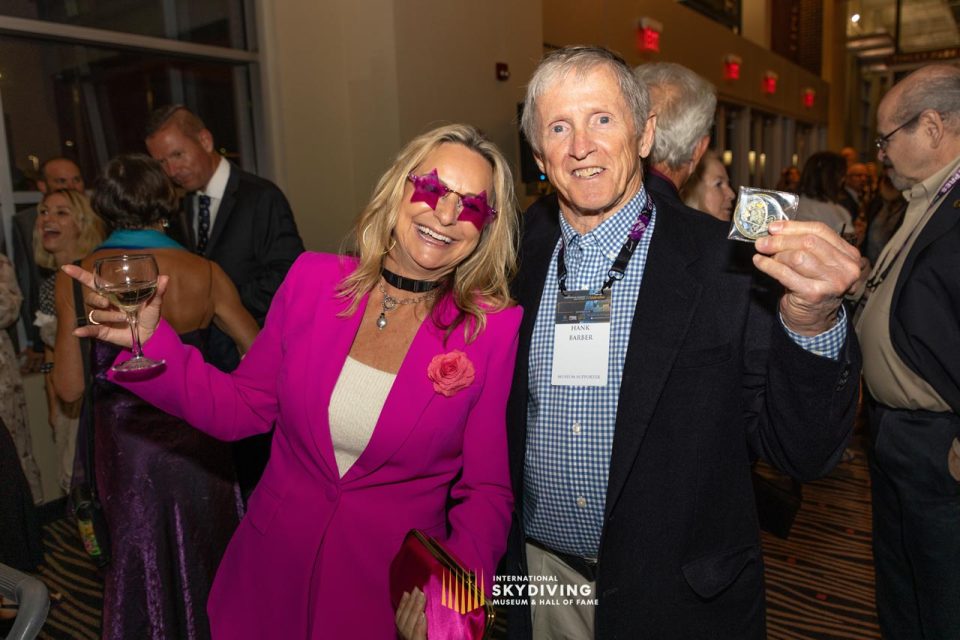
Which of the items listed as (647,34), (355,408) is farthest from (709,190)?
(647,34)

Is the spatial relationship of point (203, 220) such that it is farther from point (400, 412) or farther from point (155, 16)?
point (400, 412)

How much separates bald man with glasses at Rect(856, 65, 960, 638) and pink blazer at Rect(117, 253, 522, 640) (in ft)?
4.65

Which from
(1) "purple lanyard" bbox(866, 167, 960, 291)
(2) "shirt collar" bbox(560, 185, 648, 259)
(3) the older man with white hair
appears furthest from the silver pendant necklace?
(1) "purple lanyard" bbox(866, 167, 960, 291)

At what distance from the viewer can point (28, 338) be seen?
4391 millimetres

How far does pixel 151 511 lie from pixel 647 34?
8.88 m

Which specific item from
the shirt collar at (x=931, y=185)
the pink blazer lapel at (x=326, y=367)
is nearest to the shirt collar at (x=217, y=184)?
the pink blazer lapel at (x=326, y=367)

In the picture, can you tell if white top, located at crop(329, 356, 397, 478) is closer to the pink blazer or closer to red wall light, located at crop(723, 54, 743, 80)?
the pink blazer

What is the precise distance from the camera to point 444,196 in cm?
162

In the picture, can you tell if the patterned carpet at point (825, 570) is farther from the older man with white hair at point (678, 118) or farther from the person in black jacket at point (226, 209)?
the person in black jacket at point (226, 209)

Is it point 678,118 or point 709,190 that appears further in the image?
point 709,190

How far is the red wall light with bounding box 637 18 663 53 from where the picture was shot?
9109 mm

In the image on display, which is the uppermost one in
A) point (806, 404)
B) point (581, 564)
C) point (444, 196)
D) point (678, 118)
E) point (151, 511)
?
point (678, 118)

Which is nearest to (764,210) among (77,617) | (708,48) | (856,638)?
(856,638)

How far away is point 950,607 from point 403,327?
77.3 inches
